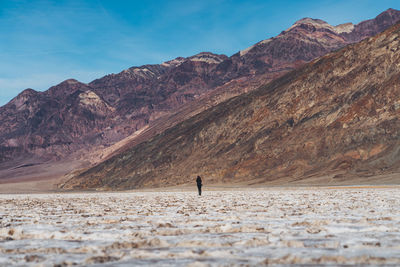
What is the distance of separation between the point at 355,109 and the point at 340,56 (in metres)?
14.1

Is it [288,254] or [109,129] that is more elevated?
[109,129]

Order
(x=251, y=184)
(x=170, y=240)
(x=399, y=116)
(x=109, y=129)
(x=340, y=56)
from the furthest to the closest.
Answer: (x=109, y=129)
(x=340, y=56)
(x=251, y=184)
(x=399, y=116)
(x=170, y=240)

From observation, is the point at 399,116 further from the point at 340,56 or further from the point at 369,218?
the point at 369,218

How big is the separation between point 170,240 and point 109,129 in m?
197

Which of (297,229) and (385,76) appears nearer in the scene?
(297,229)

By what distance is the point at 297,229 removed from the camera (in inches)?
269

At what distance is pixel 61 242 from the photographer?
590cm

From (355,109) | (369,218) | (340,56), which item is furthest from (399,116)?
(369,218)

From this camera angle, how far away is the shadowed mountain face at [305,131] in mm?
52625

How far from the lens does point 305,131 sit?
60.3m

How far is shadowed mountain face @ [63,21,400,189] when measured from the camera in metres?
52.6

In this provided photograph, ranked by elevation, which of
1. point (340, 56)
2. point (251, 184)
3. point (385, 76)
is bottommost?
point (251, 184)

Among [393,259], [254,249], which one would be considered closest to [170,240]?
[254,249]

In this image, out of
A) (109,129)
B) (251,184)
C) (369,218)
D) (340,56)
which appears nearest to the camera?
(369,218)
